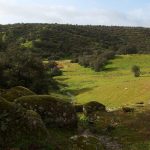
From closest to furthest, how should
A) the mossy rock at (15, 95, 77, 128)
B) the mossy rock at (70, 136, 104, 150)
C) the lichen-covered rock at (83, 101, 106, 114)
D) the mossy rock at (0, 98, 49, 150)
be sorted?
1. the mossy rock at (0, 98, 49, 150)
2. the mossy rock at (70, 136, 104, 150)
3. the mossy rock at (15, 95, 77, 128)
4. the lichen-covered rock at (83, 101, 106, 114)

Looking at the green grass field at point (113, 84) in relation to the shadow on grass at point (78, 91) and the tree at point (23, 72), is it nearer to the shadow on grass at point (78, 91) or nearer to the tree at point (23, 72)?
the shadow on grass at point (78, 91)

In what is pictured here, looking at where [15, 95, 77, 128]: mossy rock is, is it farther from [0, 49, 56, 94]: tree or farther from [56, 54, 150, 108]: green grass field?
[56, 54, 150, 108]: green grass field

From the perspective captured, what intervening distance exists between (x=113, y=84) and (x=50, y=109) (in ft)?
237

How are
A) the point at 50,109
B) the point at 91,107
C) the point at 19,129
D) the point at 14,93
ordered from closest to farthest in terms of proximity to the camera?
the point at 19,129, the point at 50,109, the point at 14,93, the point at 91,107

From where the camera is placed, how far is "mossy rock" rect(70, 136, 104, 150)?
2537 centimetres

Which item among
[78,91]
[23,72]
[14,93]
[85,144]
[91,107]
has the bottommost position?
[78,91]

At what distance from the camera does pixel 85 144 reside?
25828 mm

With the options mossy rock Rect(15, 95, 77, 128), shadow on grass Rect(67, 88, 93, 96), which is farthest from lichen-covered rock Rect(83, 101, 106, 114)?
shadow on grass Rect(67, 88, 93, 96)

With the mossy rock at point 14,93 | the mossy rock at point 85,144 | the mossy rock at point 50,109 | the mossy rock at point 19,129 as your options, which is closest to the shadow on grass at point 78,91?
the mossy rock at point 14,93

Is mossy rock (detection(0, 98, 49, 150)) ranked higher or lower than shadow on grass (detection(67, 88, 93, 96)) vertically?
higher

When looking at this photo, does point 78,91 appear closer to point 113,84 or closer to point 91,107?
point 113,84

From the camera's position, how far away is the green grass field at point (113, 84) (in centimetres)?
8450

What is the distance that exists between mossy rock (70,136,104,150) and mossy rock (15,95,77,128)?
6607 mm

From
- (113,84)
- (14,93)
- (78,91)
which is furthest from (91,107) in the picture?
(78,91)
